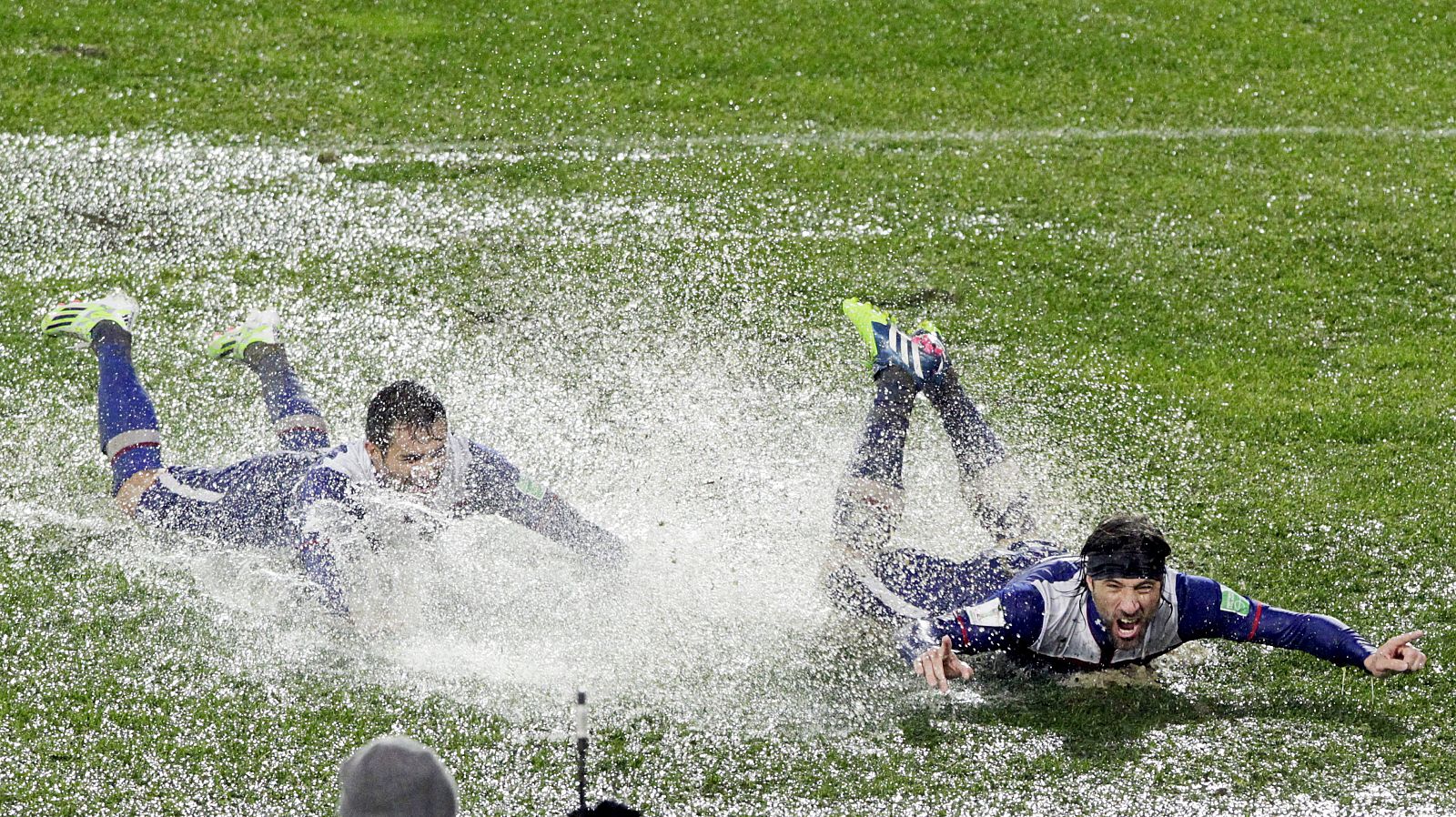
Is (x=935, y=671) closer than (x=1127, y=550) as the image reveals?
Yes

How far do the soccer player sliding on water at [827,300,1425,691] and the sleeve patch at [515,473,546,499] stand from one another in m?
1.28

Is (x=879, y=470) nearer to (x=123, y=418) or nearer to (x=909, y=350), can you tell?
(x=909, y=350)

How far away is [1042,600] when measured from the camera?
614 centimetres

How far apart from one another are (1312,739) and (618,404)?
12.3 feet

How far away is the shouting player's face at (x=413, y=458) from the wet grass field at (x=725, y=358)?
0.31 meters

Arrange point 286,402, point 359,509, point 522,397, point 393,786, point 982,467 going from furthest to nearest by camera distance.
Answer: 1. point 522,397
2. point 286,402
3. point 982,467
4. point 359,509
5. point 393,786

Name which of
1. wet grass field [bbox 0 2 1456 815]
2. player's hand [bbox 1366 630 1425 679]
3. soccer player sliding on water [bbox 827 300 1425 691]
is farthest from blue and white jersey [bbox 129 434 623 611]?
player's hand [bbox 1366 630 1425 679]

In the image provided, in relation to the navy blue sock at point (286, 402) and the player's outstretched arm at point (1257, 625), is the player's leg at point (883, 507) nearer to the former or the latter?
the player's outstretched arm at point (1257, 625)

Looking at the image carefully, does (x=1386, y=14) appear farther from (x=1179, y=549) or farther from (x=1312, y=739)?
(x=1312, y=739)

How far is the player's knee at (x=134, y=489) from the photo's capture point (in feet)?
24.0

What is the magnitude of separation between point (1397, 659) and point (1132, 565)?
1001 mm

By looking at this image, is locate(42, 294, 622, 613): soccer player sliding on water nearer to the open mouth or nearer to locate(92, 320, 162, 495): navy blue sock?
locate(92, 320, 162, 495): navy blue sock

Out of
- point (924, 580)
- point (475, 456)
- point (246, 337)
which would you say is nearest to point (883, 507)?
point (924, 580)

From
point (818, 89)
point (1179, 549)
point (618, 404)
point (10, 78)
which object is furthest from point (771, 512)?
point (10, 78)
